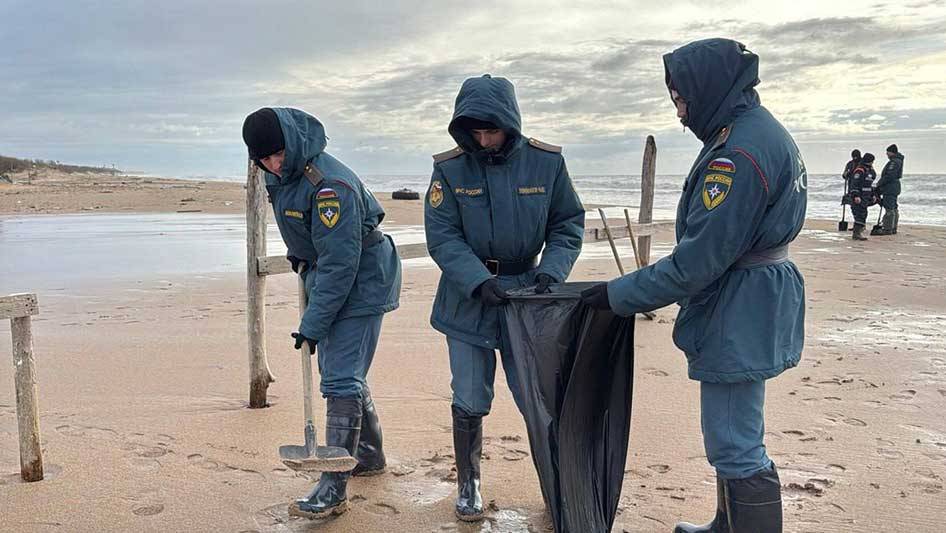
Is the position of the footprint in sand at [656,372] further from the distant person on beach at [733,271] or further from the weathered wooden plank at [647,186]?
the distant person on beach at [733,271]

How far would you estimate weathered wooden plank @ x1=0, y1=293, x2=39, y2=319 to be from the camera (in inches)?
141

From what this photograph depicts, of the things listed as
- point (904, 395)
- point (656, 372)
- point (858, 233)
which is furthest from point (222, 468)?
point (858, 233)

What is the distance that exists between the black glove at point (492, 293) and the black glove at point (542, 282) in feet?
0.41

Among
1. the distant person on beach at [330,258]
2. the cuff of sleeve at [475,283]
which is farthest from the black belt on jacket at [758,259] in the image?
the distant person on beach at [330,258]

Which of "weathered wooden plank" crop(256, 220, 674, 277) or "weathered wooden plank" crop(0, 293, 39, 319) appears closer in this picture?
"weathered wooden plank" crop(0, 293, 39, 319)

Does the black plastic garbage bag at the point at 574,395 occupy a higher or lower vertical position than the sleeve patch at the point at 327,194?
lower

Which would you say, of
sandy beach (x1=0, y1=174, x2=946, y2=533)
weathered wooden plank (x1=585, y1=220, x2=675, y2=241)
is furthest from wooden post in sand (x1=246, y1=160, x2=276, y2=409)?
weathered wooden plank (x1=585, y1=220, x2=675, y2=241)

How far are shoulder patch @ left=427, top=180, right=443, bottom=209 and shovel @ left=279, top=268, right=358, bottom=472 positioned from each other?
0.76 meters

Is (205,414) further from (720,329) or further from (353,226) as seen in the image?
(720,329)

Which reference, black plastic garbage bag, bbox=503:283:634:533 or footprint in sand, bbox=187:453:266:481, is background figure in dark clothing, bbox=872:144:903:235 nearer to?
black plastic garbage bag, bbox=503:283:634:533

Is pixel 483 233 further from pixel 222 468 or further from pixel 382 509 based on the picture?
pixel 222 468

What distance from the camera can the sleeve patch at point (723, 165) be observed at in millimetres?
2514

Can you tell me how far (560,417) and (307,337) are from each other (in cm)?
112

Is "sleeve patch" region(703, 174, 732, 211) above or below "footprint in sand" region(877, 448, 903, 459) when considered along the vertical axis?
above
